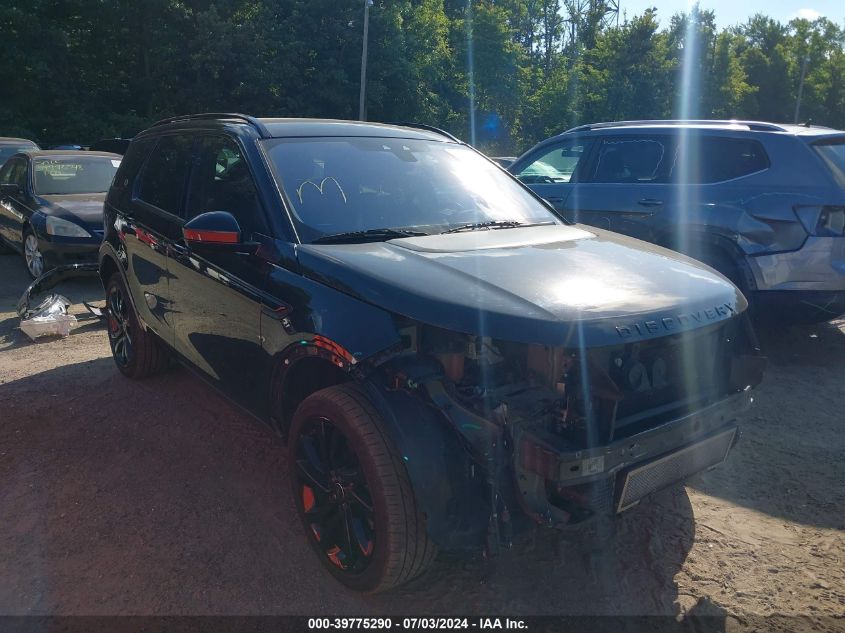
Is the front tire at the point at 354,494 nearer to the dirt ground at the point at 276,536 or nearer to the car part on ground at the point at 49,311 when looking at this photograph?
the dirt ground at the point at 276,536

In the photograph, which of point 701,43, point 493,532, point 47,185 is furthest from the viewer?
point 701,43

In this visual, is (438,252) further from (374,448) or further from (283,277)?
(374,448)

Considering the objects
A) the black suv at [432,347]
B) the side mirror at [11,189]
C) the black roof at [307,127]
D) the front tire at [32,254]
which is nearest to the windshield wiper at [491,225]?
the black suv at [432,347]

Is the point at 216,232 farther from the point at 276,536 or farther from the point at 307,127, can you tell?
the point at 276,536

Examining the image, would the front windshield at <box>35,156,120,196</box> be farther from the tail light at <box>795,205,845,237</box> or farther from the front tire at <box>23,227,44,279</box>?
the tail light at <box>795,205,845,237</box>

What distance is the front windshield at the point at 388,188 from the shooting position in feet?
10.8

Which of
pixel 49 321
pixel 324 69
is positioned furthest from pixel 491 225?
pixel 324 69

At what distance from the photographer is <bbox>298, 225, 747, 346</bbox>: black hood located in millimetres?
2375

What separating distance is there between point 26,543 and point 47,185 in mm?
7597

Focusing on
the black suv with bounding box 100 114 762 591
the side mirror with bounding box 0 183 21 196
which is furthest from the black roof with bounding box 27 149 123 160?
the black suv with bounding box 100 114 762 591

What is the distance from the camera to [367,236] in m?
3.16

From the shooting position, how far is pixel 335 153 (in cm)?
362

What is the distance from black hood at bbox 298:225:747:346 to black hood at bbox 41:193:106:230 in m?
6.62

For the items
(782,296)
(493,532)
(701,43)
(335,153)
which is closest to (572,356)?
(493,532)
